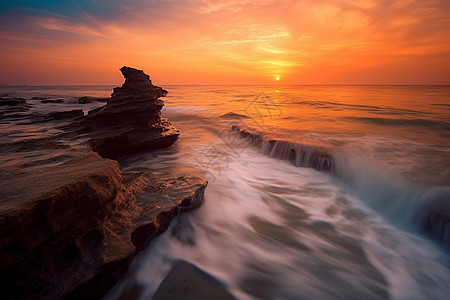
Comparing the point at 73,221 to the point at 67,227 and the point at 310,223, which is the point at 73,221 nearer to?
the point at 67,227

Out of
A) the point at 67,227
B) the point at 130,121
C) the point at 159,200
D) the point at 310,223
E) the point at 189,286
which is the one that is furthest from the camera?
the point at 130,121

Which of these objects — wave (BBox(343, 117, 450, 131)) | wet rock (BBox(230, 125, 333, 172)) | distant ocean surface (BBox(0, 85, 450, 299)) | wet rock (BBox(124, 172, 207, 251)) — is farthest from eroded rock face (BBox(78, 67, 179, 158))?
wave (BBox(343, 117, 450, 131))

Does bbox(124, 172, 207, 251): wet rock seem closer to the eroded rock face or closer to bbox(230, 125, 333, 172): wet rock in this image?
the eroded rock face

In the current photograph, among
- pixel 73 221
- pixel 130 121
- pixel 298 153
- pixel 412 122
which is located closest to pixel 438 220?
pixel 298 153

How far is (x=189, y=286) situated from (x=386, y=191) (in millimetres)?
4494

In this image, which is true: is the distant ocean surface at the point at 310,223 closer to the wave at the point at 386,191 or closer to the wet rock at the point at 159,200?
the wave at the point at 386,191

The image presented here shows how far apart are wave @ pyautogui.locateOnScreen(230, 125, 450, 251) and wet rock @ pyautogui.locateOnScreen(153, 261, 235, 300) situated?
3513mm

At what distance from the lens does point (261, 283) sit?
2385 mm

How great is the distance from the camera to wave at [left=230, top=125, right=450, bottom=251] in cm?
345

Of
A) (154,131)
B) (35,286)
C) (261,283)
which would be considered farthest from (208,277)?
(154,131)

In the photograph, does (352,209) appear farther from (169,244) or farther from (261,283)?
(169,244)

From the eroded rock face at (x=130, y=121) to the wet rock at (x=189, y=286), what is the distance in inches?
162

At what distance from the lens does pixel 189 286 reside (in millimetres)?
2193

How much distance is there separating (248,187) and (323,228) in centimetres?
189
